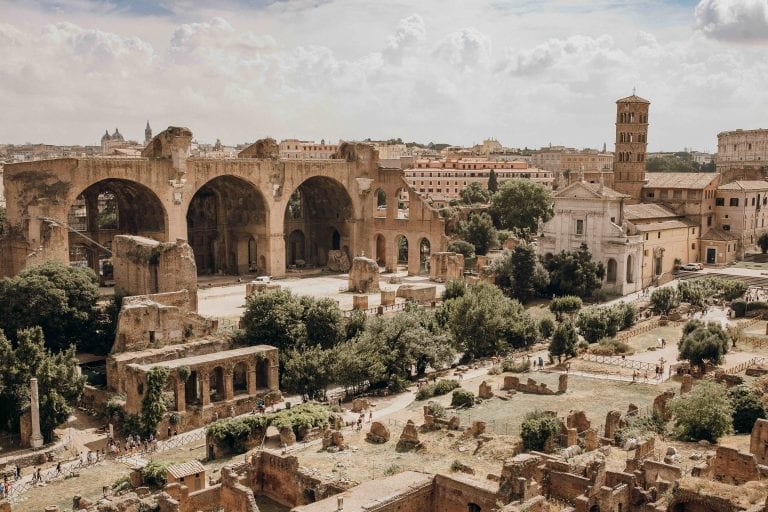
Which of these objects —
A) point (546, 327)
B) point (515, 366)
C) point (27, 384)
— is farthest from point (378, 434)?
point (546, 327)

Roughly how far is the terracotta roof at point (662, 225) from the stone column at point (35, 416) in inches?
1568

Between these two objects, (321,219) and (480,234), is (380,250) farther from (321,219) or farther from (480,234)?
(480,234)

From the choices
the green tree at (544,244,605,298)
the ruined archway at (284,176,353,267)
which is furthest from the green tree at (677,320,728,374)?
the ruined archway at (284,176,353,267)

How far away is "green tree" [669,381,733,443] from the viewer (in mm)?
26812

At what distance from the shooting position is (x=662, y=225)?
6003 cm

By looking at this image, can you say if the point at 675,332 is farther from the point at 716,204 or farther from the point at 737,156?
the point at 737,156

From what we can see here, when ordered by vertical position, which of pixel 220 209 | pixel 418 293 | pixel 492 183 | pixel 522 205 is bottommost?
pixel 418 293

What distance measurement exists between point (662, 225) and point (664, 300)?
13.3 m

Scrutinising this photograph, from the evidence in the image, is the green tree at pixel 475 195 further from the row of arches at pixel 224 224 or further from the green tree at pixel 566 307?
the green tree at pixel 566 307

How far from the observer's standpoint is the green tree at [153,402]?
3347 cm

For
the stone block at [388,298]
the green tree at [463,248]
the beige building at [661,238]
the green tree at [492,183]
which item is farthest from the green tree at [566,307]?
the green tree at [492,183]

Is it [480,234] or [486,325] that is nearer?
[486,325]

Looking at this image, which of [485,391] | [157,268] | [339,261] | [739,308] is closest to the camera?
[485,391]

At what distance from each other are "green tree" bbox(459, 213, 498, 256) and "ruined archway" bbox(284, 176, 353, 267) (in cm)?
1150
